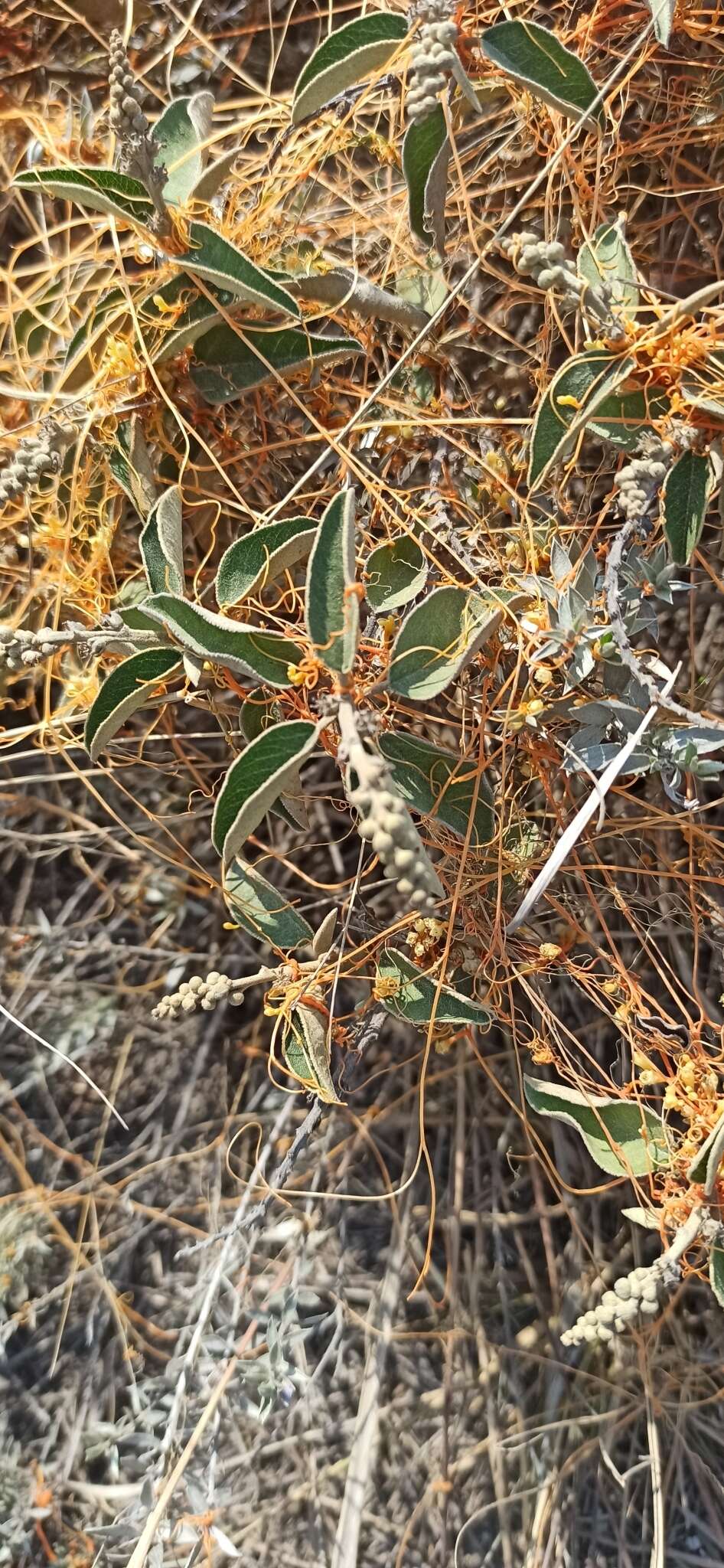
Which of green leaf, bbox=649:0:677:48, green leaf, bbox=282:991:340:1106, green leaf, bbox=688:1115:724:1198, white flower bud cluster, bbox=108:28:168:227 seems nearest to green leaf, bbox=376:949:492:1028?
green leaf, bbox=282:991:340:1106

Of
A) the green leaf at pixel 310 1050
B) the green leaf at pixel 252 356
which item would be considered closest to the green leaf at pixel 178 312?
the green leaf at pixel 252 356

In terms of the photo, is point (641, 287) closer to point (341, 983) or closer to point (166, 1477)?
point (341, 983)

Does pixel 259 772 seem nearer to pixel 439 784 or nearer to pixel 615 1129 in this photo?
pixel 439 784

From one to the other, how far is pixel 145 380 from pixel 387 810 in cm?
59

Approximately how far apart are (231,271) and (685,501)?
399 mm

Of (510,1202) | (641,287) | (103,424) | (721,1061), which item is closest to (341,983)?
(510,1202)

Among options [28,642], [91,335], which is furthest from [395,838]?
[91,335]

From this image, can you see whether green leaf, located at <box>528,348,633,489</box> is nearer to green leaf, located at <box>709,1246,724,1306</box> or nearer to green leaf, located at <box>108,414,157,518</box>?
green leaf, located at <box>108,414,157,518</box>

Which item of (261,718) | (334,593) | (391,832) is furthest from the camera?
(261,718)

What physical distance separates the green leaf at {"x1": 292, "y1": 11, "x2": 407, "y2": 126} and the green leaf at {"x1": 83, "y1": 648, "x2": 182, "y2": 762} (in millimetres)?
448

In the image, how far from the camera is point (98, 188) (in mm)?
811

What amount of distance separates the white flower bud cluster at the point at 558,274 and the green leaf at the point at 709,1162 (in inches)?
24.5

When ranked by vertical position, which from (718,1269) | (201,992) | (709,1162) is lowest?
(718,1269)

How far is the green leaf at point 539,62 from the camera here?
2.52ft
